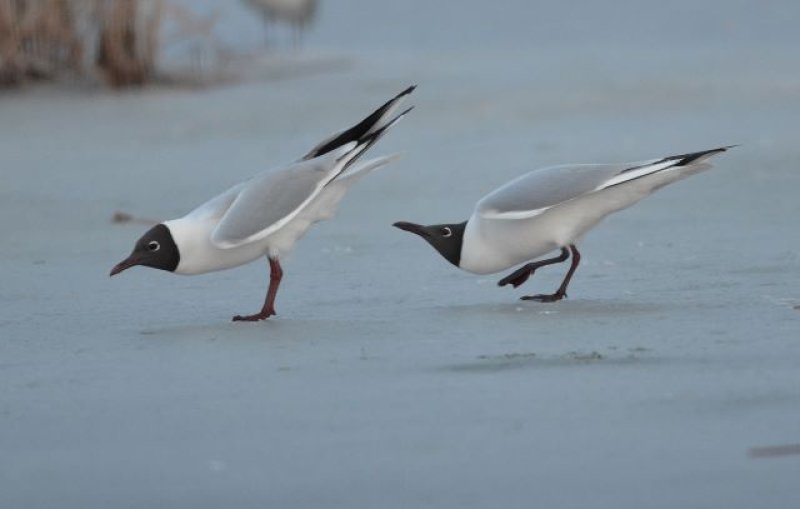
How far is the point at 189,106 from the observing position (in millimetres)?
10656

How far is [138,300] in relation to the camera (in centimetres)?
584

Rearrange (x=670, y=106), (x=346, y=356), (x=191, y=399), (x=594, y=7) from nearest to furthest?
(x=191, y=399)
(x=346, y=356)
(x=670, y=106)
(x=594, y=7)

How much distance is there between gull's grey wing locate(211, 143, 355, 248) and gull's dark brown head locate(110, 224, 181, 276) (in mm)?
156

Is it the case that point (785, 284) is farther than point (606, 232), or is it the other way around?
point (606, 232)

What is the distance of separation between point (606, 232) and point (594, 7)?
29.0 ft

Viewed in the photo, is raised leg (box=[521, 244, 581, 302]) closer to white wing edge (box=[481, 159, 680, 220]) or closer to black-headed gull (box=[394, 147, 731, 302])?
black-headed gull (box=[394, 147, 731, 302])

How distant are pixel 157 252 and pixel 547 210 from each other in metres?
1.18

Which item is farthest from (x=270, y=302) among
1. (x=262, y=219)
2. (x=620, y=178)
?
(x=620, y=178)

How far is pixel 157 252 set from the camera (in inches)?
217

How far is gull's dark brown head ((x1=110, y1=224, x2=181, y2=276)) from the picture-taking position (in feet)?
18.0

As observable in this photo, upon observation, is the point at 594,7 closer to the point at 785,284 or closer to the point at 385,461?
the point at 785,284

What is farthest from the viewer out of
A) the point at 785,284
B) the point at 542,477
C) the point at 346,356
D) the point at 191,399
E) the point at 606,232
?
the point at 606,232

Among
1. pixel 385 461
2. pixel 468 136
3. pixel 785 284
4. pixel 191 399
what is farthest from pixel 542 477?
pixel 468 136

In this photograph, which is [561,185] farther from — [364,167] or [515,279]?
[364,167]
